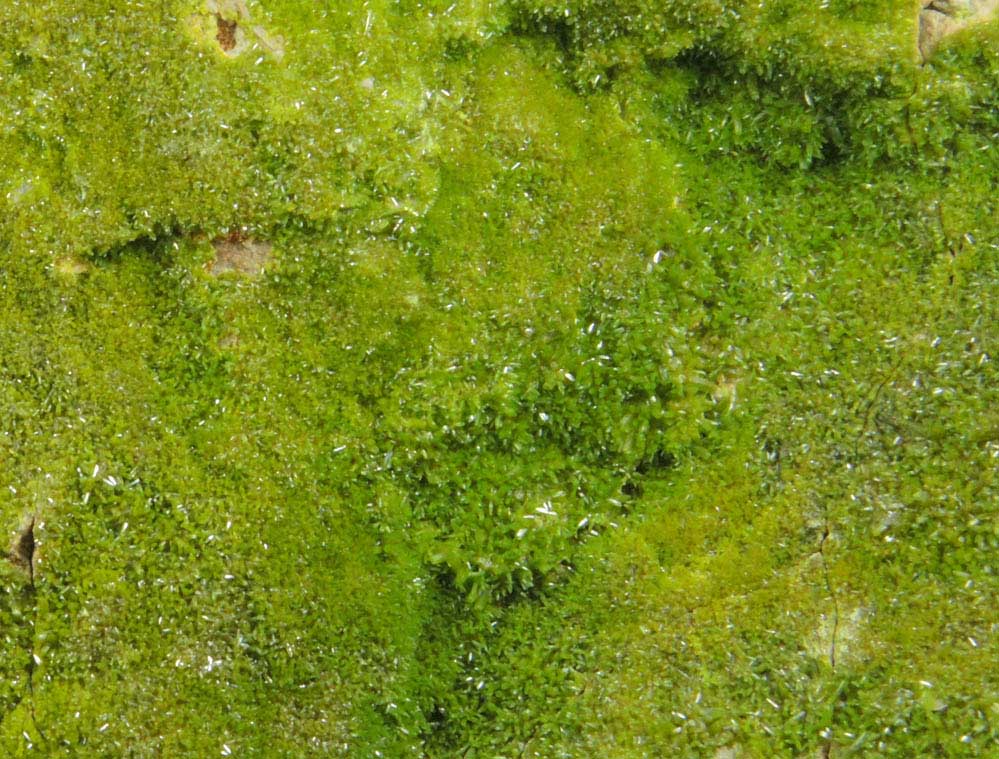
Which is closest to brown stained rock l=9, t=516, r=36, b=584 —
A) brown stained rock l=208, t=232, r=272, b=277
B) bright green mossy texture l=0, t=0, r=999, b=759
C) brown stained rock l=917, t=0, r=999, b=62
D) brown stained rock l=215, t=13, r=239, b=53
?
bright green mossy texture l=0, t=0, r=999, b=759

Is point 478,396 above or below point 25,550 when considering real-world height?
above

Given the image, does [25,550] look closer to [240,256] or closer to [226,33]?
[240,256]

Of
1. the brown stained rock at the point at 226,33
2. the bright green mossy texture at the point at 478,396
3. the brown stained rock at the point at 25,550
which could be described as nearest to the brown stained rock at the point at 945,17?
the bright green mossy texture at the point at 478,396

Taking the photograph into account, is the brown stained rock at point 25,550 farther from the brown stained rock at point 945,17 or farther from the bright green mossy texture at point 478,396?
the brown stained rock at point 945,17

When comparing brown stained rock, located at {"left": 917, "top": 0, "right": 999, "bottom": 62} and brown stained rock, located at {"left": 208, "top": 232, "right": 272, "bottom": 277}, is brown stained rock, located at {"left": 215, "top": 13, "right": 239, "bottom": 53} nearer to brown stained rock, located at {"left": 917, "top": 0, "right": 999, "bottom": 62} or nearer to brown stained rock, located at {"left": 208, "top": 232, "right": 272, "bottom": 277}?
brown stained rock, located at {"left": 208, "top": 232, "right": 272, "bottom": 277}

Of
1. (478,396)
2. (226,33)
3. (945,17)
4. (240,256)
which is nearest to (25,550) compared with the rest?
(240,256)

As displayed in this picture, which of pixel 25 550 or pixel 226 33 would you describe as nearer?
pixel 25 550
